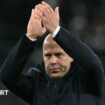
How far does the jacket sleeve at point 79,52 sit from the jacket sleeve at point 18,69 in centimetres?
18

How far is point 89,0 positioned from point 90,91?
2.23 meters

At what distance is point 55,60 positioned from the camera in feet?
7.22

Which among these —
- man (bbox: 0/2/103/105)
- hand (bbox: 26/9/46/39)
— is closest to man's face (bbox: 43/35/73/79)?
man (bbox: 0/2/103/105)

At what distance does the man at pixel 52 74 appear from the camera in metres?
2.11

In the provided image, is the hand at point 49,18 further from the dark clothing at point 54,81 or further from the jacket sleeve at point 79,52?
the dark clothing at point 54,81

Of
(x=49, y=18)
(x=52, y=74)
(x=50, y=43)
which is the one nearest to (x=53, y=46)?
(x=50, y=43)

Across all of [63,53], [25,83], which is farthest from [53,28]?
[25,83]

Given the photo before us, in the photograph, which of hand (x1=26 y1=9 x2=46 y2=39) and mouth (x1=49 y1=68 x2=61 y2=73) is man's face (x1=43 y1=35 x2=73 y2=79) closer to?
mouth (x1=49 y1=68 x2=61 y2=73)

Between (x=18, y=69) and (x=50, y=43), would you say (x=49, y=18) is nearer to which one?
(x=50, y=43)

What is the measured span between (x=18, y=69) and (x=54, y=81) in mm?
174

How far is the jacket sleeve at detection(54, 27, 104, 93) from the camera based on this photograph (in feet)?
6.63

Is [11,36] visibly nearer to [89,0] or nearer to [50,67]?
[89,0]

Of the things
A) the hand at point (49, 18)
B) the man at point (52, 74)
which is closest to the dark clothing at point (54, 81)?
the man at point (52, 74)

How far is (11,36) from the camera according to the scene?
4.07m
